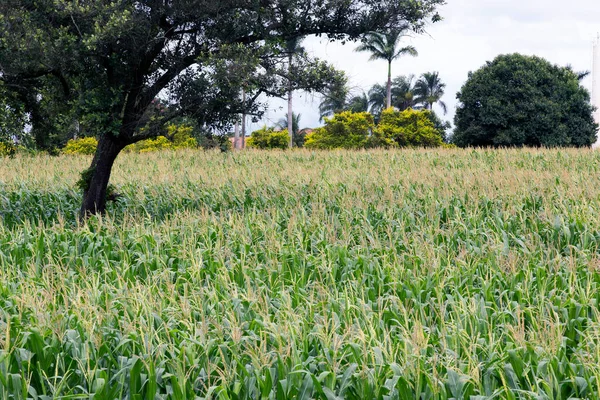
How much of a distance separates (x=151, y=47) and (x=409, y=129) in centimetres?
3255

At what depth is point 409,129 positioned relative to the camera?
4591 centimetres

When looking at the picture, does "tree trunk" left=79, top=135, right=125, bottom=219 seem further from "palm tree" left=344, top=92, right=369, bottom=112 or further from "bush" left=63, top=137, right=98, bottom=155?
"palm tree" left=344, top=92, right=369, bottom=112

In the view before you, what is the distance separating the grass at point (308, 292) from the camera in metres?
5.02

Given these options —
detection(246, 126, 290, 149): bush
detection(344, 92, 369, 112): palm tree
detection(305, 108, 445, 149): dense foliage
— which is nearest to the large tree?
detection(305, 108, 445, 149): dense foliage

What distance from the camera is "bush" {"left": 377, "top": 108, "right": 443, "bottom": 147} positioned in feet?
150

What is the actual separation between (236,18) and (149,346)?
36.5ft

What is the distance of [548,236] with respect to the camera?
11.9m

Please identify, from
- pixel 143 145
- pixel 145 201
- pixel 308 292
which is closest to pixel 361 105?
pixel 143 145

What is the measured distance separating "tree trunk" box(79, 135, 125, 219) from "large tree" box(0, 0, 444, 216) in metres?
0.03

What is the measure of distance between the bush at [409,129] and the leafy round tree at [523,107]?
2.31 meters

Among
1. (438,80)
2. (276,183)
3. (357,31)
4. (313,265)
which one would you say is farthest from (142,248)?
(438,80)

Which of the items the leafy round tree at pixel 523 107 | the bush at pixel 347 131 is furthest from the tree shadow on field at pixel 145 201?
the bush at pixel 347 131

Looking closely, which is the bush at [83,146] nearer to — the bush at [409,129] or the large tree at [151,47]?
the bush at [409,129]

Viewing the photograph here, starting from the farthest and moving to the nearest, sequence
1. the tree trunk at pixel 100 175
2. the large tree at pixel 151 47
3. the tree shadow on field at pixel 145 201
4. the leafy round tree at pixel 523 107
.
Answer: the leafy round tree at pixel 523 107, the tree trunk at pixel 100 175, the tree shadow on field at pixel 145 201, the large tree at pixel 151 47
